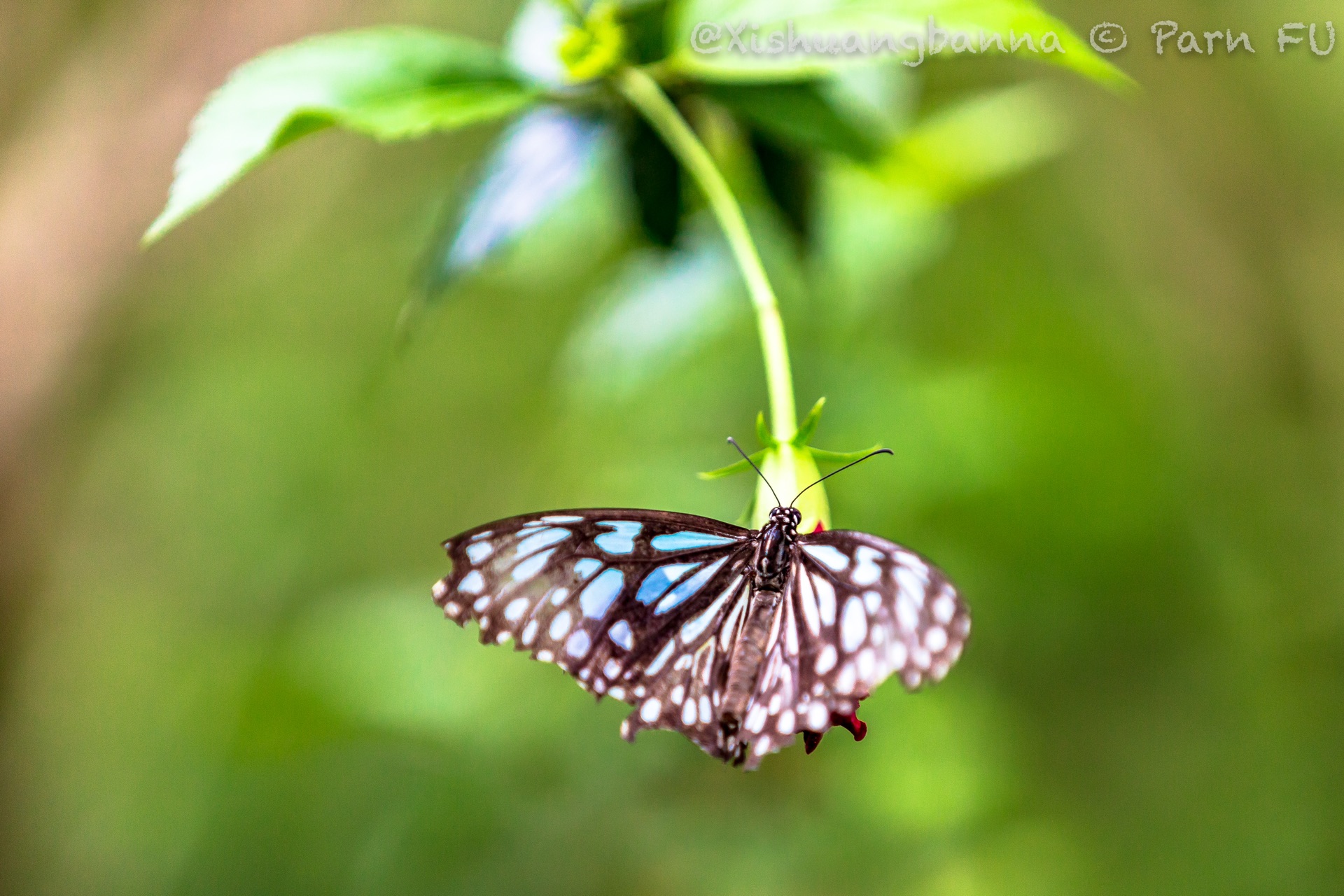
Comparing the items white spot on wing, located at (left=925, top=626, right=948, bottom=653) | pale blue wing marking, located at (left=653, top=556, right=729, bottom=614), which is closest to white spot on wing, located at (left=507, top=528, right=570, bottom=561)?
pale blue wing marking, located at (left=653, top=556, right=729, bottom=614)

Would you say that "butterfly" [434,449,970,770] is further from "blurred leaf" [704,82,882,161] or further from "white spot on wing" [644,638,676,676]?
"blurred leaf" [704,82,882,161]

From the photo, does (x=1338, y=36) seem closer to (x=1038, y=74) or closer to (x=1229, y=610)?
(x=1038, y=74)

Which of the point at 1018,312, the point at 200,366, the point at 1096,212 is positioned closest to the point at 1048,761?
the point at 1018,312

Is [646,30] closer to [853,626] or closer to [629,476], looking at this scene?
[853,626]

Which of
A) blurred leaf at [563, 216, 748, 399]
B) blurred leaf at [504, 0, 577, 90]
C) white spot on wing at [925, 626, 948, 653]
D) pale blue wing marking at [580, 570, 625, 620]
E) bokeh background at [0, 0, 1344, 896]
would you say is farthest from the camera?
bokeh background at [0, 0, 1344, 896]

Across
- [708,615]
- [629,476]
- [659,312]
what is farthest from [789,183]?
[629,476]

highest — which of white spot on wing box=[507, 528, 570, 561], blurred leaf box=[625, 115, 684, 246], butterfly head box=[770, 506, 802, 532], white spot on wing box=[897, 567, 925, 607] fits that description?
blurred leaf box=[625, 115, 684, 246]

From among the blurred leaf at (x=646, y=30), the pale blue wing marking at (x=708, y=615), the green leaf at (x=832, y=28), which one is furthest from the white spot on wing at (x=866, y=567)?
the blurred leaf at (x=646, y=30)
